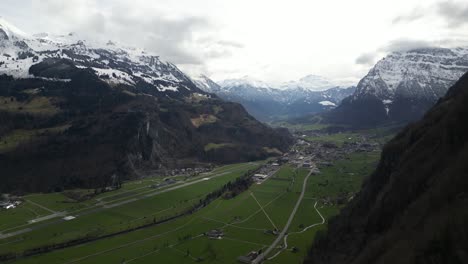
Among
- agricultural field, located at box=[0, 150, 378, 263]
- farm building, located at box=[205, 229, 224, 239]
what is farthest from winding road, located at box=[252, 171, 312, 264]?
farm building, located at box=[205, 229, 224, 239]

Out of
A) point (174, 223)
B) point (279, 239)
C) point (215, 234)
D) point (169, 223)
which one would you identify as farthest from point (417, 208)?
point (169, 223)

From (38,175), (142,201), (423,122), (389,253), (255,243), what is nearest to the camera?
(389,253)

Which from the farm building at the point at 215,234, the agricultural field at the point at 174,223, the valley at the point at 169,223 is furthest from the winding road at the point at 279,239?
the farm building at the point at 215,234

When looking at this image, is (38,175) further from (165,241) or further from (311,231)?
(311,231)

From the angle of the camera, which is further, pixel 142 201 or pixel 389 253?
pixel 142 201

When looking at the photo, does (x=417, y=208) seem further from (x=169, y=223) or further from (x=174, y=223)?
(x=169, y=223)

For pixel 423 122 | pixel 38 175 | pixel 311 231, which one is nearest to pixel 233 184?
pixel 311 231

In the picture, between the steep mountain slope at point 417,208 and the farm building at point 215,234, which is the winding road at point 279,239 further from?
the farm building at point 215,234
